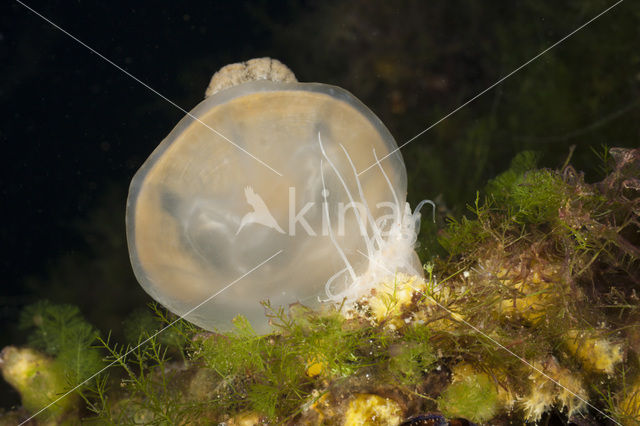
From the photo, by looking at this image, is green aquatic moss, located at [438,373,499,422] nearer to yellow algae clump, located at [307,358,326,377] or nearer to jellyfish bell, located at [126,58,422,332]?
yellow algae clump, located at [307,358,326,377]

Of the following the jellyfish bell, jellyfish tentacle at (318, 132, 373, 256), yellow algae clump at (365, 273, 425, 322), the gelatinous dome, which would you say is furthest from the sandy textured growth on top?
yellow algae clump at (365, 273, 425, 322)

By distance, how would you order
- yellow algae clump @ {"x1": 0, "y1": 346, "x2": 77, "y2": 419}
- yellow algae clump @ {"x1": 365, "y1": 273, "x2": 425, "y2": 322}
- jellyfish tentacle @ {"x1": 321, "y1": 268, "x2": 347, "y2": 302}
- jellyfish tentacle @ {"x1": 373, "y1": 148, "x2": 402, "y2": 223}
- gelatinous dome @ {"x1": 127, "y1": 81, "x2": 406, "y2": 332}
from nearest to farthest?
yellow algae clump @ {"x1": 365, "y1": 273, "x2": 425, "y2": 322}, gelatinous dome @ {"x1": 127, "y1": 81, "x2": 406, "y2": 332}, jellyfish tentacle @ {"x1": 321, "y1": 268, "x2": 347, "y2": 302}, jellyfish tentacle @ {"x1": 373, "y1": 148, "x2": 402, "y2": 223}, yellow algae clump @ {"x1": 0, "y1": 346, "x2": 77, "y2": 419}

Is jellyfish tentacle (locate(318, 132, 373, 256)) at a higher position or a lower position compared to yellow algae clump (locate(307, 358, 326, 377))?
higher

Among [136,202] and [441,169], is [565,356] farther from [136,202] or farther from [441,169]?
[441,169]

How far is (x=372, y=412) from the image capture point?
1819 millimetres

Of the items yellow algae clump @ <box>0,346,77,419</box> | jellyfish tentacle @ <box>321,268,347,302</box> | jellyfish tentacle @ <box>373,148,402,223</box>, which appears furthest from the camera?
yellow algae clump @ <box>0,346,77,419</box>

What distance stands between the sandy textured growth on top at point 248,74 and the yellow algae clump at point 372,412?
1586 mm

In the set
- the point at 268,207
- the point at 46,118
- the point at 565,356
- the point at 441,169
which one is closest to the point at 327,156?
the point at 268,207

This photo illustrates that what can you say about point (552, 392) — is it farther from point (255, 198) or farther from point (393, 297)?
point (255, 198)

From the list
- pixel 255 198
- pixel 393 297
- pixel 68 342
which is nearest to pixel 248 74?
pixel 255 198

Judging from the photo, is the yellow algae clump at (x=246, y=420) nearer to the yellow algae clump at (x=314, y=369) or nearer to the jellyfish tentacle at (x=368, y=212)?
the yellow algae clump at (x=314, y=369)

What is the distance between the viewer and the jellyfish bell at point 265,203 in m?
2.19

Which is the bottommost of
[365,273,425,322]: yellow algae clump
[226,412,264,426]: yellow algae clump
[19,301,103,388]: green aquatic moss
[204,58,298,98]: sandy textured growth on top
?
[19,301,103,388]: green aquatic moss

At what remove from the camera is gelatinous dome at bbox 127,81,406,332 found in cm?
218
